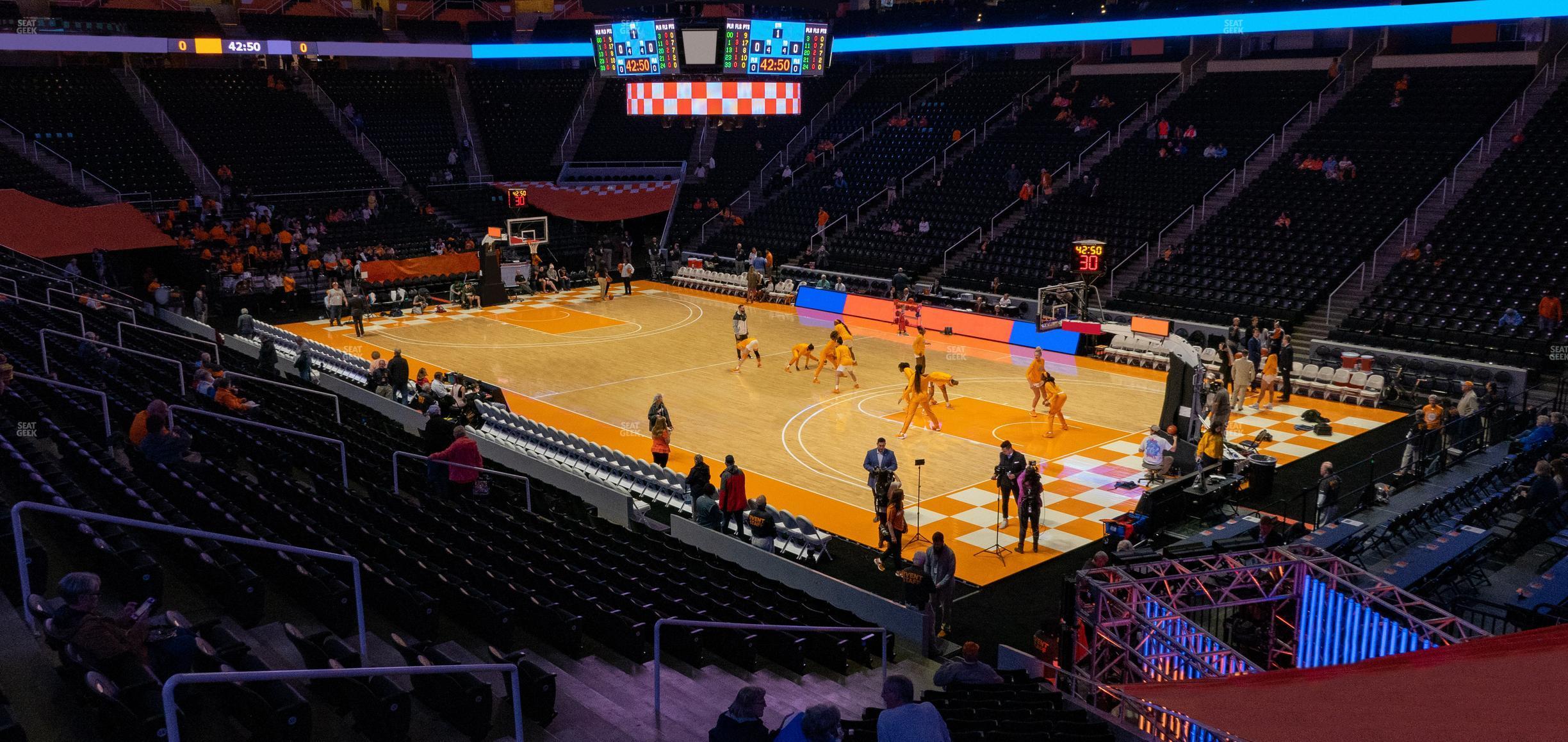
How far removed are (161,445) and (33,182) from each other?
30.8 m

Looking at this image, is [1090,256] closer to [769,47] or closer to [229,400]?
[769,47]

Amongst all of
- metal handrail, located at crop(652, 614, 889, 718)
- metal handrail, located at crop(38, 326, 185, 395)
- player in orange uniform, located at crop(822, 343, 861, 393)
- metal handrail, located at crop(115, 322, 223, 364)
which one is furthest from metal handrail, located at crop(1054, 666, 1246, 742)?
metal handrail, located at crop(115, 322, 223, 364)

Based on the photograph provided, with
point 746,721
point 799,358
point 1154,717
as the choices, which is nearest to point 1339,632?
point 1154,717

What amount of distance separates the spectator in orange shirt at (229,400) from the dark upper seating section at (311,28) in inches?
1353

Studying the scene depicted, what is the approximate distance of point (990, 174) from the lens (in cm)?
4031

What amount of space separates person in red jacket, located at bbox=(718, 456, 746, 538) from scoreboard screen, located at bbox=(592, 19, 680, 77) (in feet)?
44.6

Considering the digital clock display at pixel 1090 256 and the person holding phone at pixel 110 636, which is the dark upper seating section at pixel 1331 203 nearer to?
the digital clock display at pixel 1090 256

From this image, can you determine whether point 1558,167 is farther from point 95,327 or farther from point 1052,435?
point 95,327

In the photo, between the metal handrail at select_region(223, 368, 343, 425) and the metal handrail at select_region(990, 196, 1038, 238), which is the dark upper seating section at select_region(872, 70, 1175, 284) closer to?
the metal handrail at select_region(990, 196, 1038, 238)

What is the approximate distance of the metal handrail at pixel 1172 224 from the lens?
33750 mm

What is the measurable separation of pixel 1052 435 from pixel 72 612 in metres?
17.3

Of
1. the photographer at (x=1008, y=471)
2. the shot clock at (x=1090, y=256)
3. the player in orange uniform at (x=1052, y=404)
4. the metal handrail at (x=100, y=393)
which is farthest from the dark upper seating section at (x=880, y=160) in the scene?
the metal handrail at (x=100, y=393)

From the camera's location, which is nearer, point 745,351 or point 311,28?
point 745,351

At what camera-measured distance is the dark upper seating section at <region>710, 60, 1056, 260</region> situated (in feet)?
141
